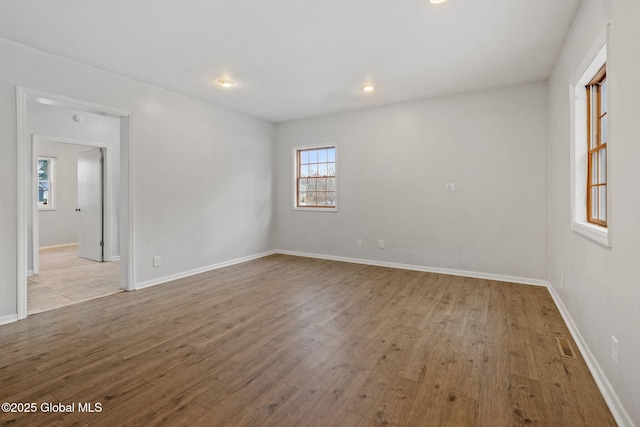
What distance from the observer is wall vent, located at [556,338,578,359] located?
2246 millimetres

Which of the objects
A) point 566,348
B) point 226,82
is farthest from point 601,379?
point 226,82

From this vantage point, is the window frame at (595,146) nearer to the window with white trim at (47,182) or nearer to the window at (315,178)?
the window at (315,178)

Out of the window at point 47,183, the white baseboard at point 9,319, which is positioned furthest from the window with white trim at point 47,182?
the white baseboard at point 9,319

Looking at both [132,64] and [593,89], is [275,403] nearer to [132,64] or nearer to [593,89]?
[593,89]

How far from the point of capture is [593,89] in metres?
2.49

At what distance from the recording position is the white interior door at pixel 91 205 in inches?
229

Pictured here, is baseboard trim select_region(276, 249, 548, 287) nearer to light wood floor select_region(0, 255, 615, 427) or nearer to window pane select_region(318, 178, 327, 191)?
light wood floor select_region(0, 255, 615, 427)

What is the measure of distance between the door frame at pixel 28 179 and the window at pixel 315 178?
9.95 ft

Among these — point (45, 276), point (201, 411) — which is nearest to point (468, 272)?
point (201, 411)

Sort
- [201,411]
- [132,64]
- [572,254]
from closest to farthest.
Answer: [201,411] → [572,254] → [132,64]

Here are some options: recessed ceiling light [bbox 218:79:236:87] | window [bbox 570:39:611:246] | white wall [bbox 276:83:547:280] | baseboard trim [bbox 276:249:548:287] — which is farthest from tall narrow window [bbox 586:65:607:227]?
recessed ceiling light [bbox 218:79:236:87]

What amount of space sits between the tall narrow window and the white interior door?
7.20 metres

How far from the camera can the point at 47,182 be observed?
7.21 metres

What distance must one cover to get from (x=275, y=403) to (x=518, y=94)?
4639 millimetres
